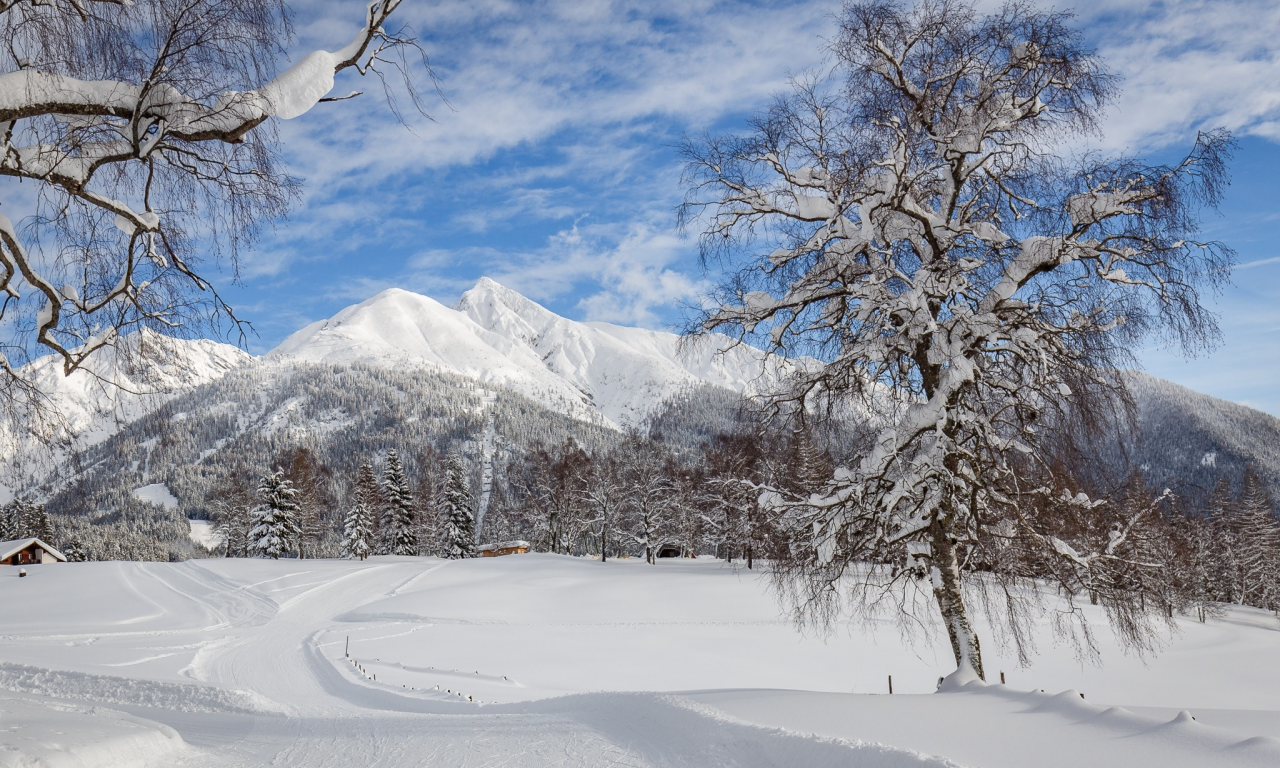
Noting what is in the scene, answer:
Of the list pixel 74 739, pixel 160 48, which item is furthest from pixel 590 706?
pixel 160 48

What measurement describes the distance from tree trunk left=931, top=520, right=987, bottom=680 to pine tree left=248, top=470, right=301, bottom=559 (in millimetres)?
57252

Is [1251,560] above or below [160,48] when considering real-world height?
below

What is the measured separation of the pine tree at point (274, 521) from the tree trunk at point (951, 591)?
188 feet

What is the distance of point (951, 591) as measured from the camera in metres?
7.18

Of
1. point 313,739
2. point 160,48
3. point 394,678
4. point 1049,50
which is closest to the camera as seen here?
point 160,48

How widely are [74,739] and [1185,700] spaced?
2349 centimetres

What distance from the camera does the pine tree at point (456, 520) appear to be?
61531mm

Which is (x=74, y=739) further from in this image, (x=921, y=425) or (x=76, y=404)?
(x=921, y=425)

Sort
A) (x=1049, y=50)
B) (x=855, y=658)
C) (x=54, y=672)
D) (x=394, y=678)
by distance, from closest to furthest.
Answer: (x=1049, y=50) → (x=54, y=672) → (x=394, y=678) → (x=855, y=658)

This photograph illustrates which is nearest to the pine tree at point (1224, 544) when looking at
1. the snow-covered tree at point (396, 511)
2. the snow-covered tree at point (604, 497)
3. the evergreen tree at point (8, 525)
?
the snow-covered tree at point (604, 497)

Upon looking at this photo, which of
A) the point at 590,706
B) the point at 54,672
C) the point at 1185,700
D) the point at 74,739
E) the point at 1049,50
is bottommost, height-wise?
the point at 1185,700

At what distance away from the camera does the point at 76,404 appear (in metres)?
5.46

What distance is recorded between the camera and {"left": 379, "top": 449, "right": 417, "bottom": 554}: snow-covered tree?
61125 millimetres

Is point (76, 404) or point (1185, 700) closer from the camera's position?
point (76, 404)
